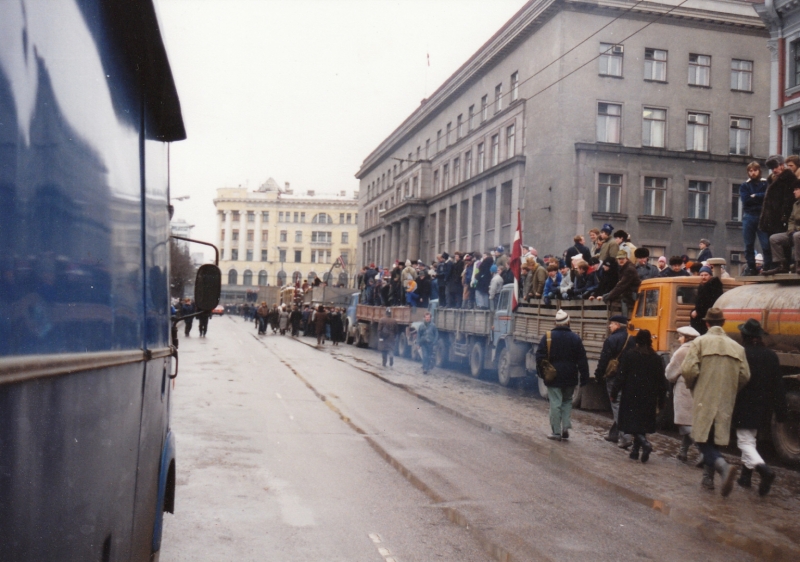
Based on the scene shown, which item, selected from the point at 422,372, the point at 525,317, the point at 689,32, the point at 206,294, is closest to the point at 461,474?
the point at 206,294

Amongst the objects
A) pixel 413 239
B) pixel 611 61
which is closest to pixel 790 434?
pixel 611 61

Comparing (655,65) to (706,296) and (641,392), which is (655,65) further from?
(641,392)

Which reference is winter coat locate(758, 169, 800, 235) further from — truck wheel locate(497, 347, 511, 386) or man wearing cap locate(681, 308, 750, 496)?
truck wheel locate(497, 347, 511, 386)

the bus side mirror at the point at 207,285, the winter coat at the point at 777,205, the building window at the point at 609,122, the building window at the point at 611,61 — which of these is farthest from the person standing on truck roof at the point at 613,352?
the building window at the point at 611,61

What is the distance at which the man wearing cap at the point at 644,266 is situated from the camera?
16453 millimetres

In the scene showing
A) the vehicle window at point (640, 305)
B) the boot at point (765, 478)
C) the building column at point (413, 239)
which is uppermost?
the building column at point (413, 239)

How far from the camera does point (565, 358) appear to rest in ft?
39.4

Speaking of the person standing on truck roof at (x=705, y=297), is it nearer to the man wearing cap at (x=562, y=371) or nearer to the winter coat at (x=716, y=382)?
the man wearing cap at (x=562, y=371)

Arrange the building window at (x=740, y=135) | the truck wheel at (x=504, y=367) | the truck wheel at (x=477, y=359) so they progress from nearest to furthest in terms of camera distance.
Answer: the truck wheel at (x=504, y=367)
the truck wheel at (x=477, y=359)
the building window at (x=740, y=135)

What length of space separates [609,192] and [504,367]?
66.5ft

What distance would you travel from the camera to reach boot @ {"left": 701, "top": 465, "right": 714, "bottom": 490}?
28.8ft

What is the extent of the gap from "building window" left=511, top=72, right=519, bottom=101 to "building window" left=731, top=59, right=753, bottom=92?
9943 millimetres

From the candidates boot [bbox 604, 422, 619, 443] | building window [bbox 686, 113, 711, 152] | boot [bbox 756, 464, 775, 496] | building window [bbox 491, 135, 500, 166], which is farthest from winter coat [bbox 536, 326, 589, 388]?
building window [bbox 491, 135, 500, 166]

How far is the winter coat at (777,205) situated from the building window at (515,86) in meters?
31.6
